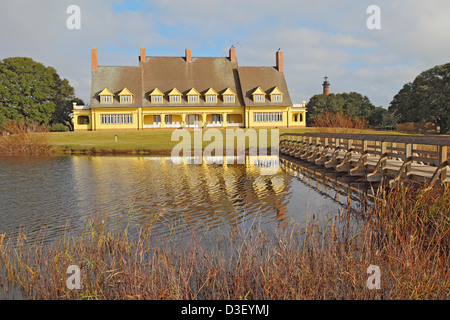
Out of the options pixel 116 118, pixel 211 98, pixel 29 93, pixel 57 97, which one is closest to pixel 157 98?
pixel 116 118

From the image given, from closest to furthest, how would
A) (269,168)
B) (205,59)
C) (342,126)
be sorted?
(269,168) → (342,126) → (205,59)

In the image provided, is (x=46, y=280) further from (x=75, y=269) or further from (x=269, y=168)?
(x=269, y=168)

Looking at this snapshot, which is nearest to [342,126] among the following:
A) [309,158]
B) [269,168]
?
[309,158]

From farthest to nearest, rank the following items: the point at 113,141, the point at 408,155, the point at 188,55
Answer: the point at 188,55 → the point at 113,141 → the point at 408,155

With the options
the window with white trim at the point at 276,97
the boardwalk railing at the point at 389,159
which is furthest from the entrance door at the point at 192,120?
the boardwalk railing at the point at 389,159

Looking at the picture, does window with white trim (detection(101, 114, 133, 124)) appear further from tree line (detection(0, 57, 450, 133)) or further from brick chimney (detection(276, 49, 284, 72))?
brick chimney (detection(276, 49, 284, 72))

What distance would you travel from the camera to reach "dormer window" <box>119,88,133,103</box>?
5203cm

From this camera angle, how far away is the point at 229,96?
54.3m

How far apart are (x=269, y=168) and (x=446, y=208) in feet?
51.2

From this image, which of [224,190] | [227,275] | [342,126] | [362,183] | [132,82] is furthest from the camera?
[132,82]

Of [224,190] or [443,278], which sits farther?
[224,190]

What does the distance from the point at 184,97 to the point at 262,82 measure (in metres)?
11.8

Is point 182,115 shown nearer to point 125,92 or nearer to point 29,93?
point 125,92
